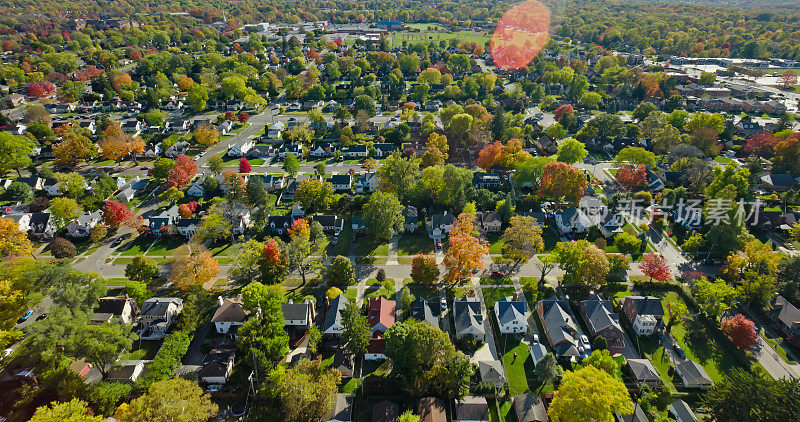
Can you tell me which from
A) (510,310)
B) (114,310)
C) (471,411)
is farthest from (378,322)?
(114,310)

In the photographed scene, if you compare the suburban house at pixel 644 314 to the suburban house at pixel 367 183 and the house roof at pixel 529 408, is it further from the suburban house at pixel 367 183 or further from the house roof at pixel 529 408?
the suburban house at pixel 367 183

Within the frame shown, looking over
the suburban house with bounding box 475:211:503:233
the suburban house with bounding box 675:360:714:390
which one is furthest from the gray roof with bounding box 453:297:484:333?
the suburban house with bounding box 675:360:714:390

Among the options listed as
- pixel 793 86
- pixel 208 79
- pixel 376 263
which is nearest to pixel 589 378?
pixel 376 263

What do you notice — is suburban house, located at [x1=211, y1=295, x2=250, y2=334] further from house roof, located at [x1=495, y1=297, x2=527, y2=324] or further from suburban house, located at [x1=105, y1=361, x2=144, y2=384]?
house roof, located at [x1=495, y1=297, x2=527, y2=324]

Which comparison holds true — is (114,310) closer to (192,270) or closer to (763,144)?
(192,270)

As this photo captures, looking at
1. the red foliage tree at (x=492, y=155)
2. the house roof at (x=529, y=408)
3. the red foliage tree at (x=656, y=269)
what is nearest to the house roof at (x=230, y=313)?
the house roof at (x=529, y=408)

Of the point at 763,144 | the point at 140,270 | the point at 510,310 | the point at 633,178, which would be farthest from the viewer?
the point at 763,144
